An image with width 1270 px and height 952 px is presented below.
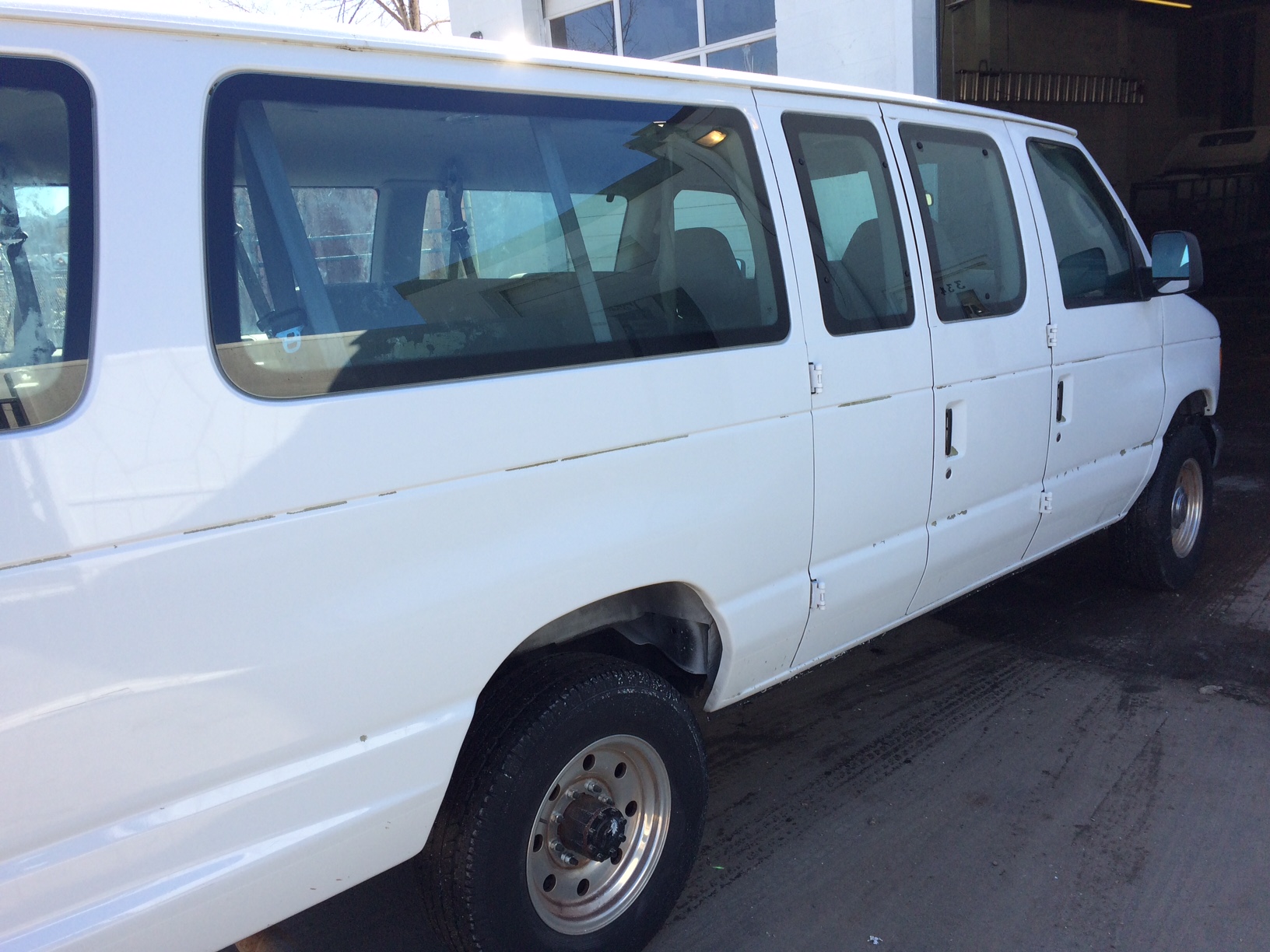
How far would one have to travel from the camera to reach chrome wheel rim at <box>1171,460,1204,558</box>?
16.9 ft

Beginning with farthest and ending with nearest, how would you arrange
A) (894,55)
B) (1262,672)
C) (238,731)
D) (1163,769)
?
(894,55) < (1262,672) < (1163,769) < (238,731)

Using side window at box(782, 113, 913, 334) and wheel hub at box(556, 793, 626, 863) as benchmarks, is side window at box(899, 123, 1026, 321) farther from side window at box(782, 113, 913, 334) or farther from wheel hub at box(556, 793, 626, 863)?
wheel hub at box(556, 793, 626, 863)

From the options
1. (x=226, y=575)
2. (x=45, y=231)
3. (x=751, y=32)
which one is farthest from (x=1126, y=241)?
(x=751, y=32)

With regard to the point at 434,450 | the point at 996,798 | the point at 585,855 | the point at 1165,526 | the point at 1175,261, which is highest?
the point at 1175,261

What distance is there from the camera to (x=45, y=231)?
165cm

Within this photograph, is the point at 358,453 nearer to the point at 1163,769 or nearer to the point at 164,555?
the point at 164,555

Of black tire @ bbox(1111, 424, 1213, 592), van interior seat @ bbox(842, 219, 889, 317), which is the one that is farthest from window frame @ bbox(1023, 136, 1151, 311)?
van interior seat @ bbox(842, 219, 889, 317)

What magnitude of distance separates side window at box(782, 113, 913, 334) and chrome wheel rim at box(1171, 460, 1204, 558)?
9.20 ft

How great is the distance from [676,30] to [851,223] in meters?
8.66

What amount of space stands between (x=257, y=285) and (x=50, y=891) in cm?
108

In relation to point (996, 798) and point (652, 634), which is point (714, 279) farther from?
point (996, 798)

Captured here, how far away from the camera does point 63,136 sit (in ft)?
5.39

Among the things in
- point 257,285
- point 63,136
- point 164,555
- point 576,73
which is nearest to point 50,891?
point 164,555

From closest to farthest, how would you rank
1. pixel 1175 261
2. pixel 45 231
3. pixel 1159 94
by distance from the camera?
1. pixel 45 231
2. pixel 1175 261
3. pixel 1159 94
